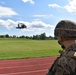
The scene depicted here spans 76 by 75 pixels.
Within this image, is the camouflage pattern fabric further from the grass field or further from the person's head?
the grass field

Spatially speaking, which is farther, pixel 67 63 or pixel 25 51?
pixel 25 51

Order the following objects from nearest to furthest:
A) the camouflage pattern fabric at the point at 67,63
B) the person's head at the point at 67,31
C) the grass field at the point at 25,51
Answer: the camouflage pattern fabric at the point at 67,63, the person's head at the point at 67,31, the grass field at the point at 25,51

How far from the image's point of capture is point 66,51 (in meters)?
2.40

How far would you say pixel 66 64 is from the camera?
2346 millimetres

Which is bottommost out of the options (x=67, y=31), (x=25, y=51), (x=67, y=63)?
(x=25, y=51)

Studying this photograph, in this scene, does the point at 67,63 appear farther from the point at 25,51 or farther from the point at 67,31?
the point at 25,51

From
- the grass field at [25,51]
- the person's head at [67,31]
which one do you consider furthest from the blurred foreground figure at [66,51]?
the grass field at [25,51]

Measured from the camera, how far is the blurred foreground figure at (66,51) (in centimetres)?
234

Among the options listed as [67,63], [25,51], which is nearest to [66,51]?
[67,63]

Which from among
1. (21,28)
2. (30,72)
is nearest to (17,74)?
(30,72)

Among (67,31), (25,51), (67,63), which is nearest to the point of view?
(67,63)

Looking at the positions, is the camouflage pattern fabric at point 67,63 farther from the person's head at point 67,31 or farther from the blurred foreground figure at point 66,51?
the person's head at point 67,31

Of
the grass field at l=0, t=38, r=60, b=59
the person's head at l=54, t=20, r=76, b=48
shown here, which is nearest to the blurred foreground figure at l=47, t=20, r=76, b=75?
the person's head at l=54, t=20, r=76, b=48

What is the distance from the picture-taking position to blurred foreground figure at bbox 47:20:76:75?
2.34 metres
